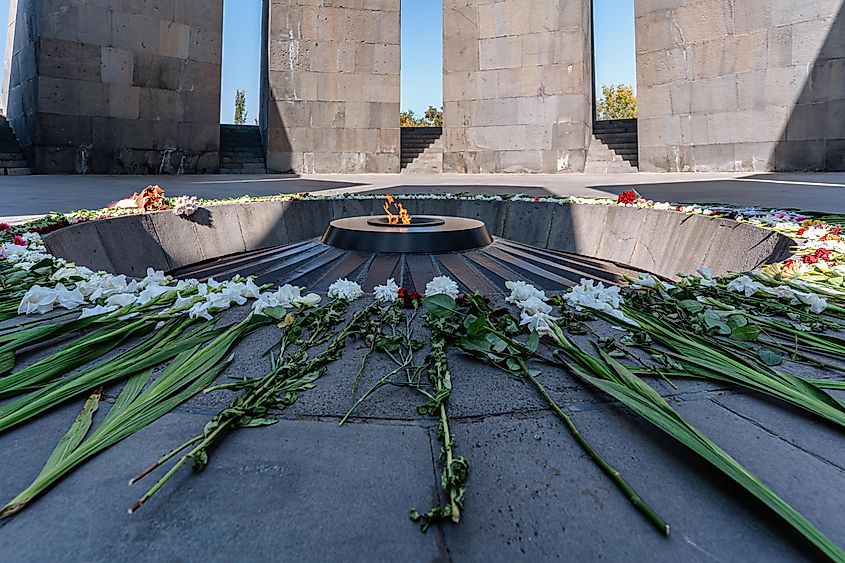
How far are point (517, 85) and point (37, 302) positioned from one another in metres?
12.9

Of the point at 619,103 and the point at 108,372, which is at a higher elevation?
the point at 619,103

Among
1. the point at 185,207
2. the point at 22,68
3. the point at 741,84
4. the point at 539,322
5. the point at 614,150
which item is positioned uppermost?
the point at 22,68

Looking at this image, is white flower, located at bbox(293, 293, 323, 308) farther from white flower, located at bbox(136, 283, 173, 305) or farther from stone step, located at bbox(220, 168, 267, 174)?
stone step, located at bbox(220, 168, 267, 174)

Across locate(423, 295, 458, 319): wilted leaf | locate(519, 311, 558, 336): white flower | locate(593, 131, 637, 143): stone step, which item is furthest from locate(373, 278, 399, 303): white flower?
locate(593, 131, 637, 143): stone step

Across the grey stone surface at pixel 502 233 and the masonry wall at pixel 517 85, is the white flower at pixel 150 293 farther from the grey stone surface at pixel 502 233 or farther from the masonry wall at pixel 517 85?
the masonry wall at pixel 517 85

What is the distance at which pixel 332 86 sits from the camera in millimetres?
13492

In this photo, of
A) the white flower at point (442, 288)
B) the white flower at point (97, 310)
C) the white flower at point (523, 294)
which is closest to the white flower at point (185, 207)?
the white flower at point (97, 310)

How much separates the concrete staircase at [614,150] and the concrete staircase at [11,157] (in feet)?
41.6

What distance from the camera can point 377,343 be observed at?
178cm

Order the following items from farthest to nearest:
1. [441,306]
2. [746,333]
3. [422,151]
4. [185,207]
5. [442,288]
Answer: [422,151]
[185,207]
[442,288]
[441,306]
[746,333]

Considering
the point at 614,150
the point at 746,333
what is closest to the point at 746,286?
the point at 746,333

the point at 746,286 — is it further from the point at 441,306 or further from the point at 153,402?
the point at 153,402

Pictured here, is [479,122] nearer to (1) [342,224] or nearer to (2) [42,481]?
(1) [342,224]

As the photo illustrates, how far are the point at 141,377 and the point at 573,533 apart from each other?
50.0 inches
